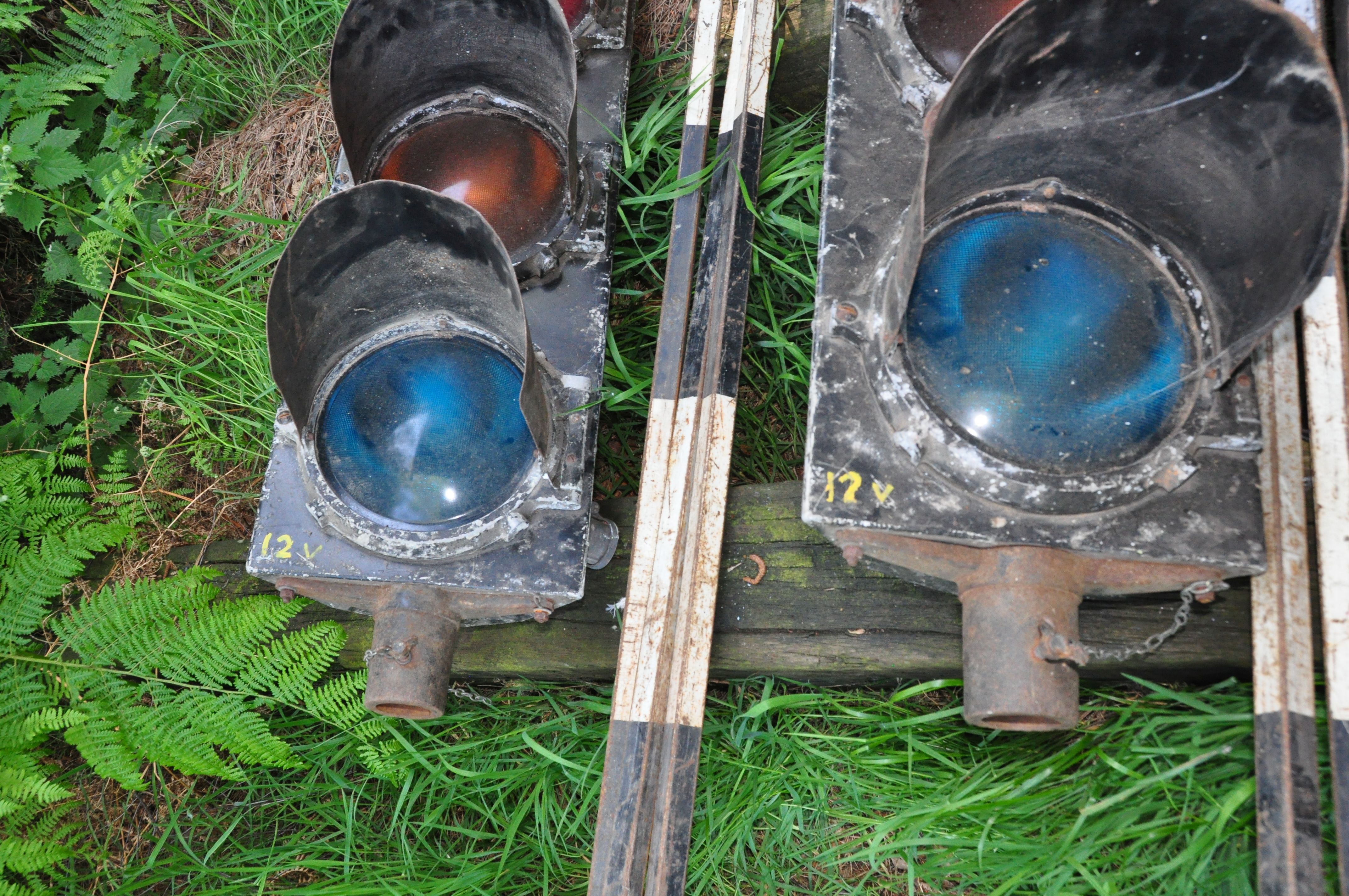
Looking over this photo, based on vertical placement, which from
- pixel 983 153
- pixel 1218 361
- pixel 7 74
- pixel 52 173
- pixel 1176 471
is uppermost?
pixel 7 74

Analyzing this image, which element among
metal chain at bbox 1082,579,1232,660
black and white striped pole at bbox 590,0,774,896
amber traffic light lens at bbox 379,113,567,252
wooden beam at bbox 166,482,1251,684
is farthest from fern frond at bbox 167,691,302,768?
metal chain at bbox 1082,579,1232,660

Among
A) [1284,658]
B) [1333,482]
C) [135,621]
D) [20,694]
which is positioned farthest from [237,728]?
[1333,482]

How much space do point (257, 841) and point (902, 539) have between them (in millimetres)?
1330

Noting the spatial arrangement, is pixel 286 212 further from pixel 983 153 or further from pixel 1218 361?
pixel 1218 361

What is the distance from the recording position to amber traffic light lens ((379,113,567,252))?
5.63 feet

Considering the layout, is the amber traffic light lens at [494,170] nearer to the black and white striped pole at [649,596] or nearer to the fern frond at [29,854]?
the black and white striped pole at [649,596]

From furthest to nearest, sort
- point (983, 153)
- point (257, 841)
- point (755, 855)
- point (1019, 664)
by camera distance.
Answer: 1. point (257, 841)
2. point (755, 855)
3. point (983, 153)
4. point (1019, 664)

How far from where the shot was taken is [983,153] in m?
1.40

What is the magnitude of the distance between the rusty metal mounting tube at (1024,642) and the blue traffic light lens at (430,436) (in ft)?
2.40

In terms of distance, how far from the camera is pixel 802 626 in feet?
5.02

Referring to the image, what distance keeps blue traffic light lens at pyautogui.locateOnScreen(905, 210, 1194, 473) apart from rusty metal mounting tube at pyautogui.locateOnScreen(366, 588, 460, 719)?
834 mm

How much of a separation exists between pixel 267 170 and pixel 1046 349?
1893 mm

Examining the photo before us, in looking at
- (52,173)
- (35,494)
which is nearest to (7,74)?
(52,173)

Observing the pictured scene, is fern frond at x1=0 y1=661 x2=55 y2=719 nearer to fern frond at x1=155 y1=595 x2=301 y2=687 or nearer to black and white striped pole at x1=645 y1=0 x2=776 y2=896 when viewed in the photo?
fern frond at x1=155 y1=595 x2=301 y2=687
